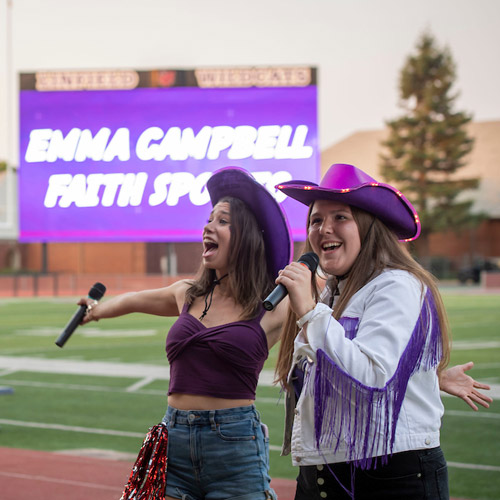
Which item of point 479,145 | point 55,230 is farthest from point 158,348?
point 479,145

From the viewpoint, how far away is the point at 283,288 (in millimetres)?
2635

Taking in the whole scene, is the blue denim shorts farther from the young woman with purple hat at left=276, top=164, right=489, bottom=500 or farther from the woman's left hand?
the woman's left hand

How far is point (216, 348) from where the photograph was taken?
3.30 m

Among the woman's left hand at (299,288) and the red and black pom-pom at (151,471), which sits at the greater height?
the woman's left hand at (299,288)

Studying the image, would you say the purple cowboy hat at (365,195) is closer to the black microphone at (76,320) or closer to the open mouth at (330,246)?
the open mouth at (330,246)

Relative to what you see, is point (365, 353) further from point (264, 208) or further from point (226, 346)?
A: point (264, 208)

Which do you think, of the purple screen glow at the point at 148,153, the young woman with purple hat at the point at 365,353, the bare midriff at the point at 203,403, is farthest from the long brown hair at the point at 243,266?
the purple screen glow at the point at 148,153

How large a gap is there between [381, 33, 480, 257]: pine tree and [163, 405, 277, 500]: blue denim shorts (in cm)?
5480

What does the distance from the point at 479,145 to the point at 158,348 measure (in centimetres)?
5375

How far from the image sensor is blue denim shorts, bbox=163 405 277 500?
10.5ft

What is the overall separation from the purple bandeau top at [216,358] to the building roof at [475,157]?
57.5 metres

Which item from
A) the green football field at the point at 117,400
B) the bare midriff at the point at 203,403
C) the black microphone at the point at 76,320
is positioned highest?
the black microphone at the point at 76,320

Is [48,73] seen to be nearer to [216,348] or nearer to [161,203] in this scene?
[161,203]

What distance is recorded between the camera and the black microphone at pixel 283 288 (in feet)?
8.38
